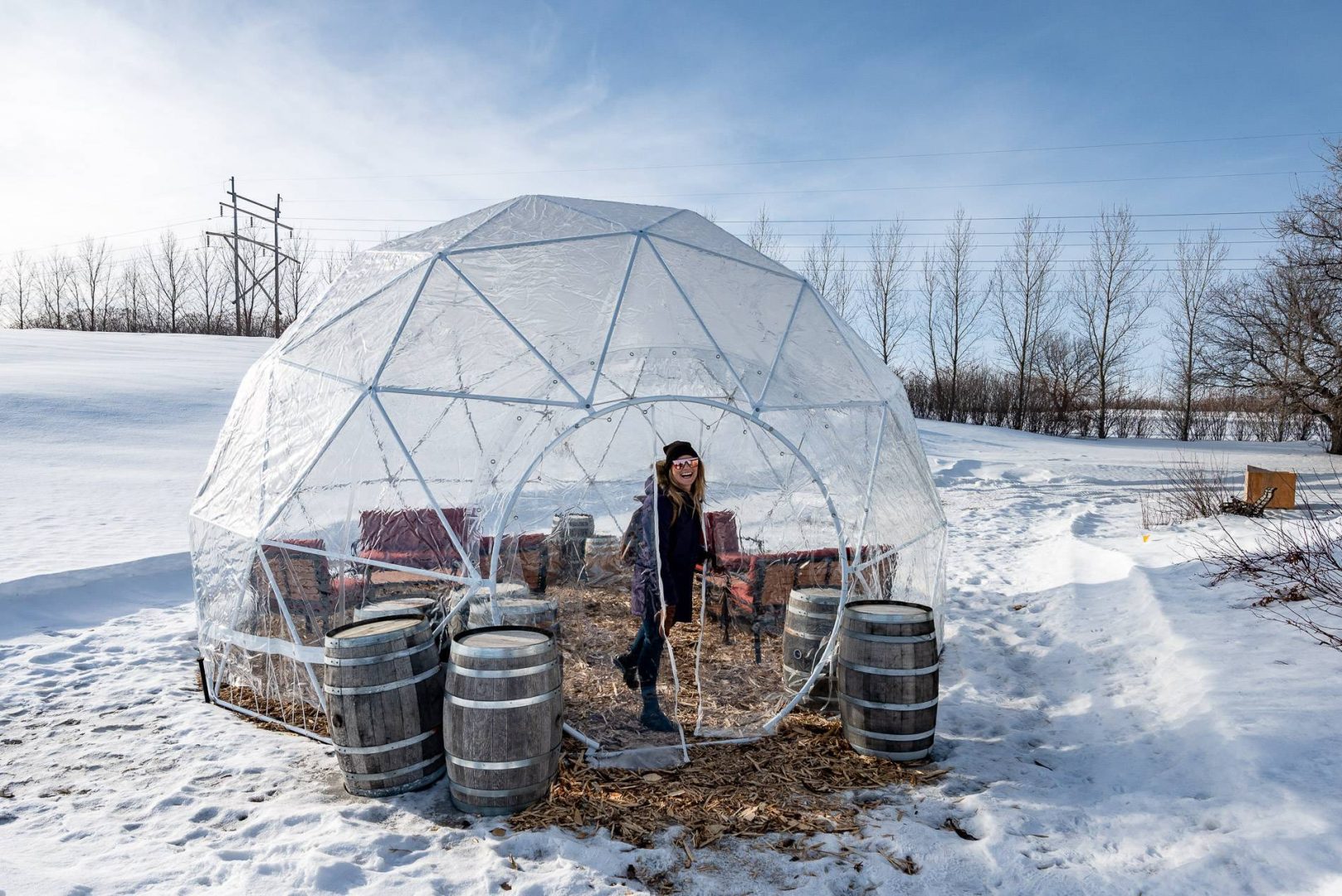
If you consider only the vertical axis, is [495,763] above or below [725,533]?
below

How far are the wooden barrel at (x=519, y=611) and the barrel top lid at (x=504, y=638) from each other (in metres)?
1.09

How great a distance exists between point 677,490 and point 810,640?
1528 millimetres

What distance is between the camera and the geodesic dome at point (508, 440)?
541 centimetres

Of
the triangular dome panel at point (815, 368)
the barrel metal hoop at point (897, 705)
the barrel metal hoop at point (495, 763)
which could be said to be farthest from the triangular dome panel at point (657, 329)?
the barrel metal hoop at point (495, 763)

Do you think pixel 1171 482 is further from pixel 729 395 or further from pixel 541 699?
pixel 541 699

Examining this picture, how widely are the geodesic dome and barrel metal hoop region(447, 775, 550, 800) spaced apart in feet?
3.05

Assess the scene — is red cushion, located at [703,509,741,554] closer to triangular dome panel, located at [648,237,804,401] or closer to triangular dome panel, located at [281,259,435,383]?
triangular dome panel, located at [648,237,804,401]

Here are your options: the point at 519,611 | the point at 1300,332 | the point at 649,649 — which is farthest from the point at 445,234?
the point at 1300,332

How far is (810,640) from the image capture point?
18.5 ft

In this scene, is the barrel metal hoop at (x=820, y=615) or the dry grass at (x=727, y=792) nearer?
the dry grass at (x=727, y=792)

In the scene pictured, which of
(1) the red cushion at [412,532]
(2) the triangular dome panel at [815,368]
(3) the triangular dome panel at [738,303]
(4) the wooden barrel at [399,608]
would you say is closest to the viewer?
(4) the wooden barrel at [399,608]

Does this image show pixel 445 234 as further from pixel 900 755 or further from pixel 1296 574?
pixel 1296 574

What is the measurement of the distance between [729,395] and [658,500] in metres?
2.35

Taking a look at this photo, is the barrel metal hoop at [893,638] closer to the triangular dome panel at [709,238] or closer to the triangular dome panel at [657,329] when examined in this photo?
the triangular dome panel at [657,329]
